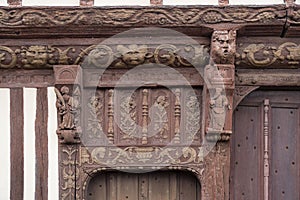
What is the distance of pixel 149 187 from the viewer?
269 inches

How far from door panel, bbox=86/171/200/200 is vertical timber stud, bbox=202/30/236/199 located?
238 mm

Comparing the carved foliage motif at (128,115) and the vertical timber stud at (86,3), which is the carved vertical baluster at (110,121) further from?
the vertical timber stud at (86,3)

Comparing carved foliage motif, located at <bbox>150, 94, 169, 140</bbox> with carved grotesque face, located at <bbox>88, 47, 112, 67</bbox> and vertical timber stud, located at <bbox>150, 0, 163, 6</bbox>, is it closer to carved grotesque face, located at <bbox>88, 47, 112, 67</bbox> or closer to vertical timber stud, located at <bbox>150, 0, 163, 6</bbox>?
carved grotesque face, located at <bbox>88, 47, 112, 67</bbox>

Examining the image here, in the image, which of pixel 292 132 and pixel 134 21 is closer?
pixel 134 21

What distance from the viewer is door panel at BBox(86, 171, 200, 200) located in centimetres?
682

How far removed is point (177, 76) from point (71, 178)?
103 centimetres

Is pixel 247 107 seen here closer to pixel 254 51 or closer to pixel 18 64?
pixel 254 51

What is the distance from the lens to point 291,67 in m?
6.66

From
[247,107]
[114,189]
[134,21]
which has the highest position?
[134,21]

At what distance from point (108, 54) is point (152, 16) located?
44 centimetres

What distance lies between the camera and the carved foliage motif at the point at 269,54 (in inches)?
258

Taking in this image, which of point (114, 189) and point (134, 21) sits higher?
point (134, 21)

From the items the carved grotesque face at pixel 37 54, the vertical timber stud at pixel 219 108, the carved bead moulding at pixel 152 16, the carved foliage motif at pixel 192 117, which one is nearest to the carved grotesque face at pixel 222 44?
the vertical timber stud at pixel 219 108

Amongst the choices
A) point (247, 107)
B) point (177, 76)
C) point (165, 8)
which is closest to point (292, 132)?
point (247, 107)
